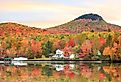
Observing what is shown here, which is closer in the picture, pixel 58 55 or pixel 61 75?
pixel 61 75

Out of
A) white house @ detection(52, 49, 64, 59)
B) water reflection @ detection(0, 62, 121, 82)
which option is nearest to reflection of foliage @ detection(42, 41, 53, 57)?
white house @ detection(52, 49, 64, 59)

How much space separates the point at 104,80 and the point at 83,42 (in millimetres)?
66952

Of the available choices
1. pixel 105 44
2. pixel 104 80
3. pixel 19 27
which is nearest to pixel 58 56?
pixel 105 44

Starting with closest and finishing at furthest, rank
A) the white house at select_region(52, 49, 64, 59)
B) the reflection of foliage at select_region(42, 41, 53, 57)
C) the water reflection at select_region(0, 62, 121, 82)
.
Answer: the water reflection at select_region(0, 62, 121, 82), the white house at select_region(52, 49, 64, 59), the reflection of foliage at select_region(42, 41, 53, 57)

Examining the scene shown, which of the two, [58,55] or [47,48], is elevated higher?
[47,48]

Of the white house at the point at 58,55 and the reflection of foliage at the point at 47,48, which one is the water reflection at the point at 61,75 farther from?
the reflection of foliage at the point at 47,48

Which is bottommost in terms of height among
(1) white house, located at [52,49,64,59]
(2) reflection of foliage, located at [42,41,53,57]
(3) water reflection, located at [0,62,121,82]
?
(3) water reflection, located at [0,62,121,82]

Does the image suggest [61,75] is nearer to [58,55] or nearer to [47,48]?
[58,55]

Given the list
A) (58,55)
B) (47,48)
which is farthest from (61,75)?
(47,48)

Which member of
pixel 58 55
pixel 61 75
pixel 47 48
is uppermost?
pixel 47 48

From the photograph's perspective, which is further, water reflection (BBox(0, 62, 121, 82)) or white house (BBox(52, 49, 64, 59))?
white house (BBox(52, 49, 64, 59))

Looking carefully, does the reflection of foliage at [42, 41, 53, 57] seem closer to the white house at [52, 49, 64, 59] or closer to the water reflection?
the white house at [52, 49, 64, 59]

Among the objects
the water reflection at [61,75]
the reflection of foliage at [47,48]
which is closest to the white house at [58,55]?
the reflection of foliage at [47,48]

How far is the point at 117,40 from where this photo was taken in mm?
117188
